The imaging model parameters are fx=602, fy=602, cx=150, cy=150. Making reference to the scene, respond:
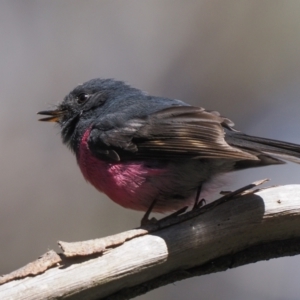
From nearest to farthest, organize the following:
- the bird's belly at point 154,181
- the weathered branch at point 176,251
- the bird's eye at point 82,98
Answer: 1. the weathered branch at point 176,251
2. the bird's belly at point 154,181
3. the bird's eye at point 82,98

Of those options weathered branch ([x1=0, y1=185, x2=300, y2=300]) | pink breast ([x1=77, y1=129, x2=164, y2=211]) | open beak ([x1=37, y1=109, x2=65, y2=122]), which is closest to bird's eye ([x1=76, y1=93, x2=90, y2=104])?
open beak ([x1=37, y1=109, x2=65, y2=122])

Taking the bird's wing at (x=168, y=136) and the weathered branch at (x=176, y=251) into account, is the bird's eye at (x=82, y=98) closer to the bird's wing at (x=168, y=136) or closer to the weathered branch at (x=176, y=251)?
the bird's wing at (x=168, y=136)

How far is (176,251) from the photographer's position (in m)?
3.22

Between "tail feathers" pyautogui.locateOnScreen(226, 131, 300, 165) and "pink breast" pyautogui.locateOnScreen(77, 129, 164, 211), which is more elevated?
"tail feathers" pyautogui.locateOnScreen(226, 131, 300, 165)

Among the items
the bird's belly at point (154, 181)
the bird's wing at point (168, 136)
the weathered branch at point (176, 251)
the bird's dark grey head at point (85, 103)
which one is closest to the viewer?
the weathered branch at point (176, 251)

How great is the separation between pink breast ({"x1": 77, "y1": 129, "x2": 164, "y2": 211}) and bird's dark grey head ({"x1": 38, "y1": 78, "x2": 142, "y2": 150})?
570 millimetres

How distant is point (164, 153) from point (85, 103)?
119 cm

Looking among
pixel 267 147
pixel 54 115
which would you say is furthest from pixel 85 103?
pixel 267 147

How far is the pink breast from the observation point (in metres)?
3.84

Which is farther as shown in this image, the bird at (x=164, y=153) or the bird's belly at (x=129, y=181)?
the bird's belly at (x=129, y=181)

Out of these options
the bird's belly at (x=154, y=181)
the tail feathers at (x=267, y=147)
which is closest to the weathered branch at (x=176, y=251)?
the tail feathers at (x=267, y=147)

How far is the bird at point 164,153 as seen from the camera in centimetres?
363

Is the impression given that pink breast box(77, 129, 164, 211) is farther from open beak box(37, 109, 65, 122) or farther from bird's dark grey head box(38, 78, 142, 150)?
open beak box(37, 109, 65, 122)

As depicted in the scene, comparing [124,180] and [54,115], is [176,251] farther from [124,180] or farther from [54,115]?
[54,115]
